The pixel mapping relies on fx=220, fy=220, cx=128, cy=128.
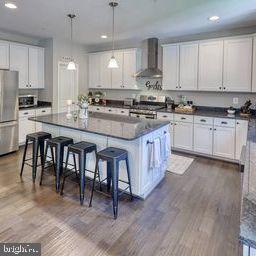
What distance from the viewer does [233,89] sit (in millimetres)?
4531

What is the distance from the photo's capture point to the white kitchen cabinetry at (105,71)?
6.36 meters

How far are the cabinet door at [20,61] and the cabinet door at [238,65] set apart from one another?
4.60 m

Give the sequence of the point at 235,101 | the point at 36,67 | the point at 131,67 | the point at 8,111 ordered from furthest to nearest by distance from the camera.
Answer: the point at 131,67, the point at 36,67, the point at 235,101, the point at 8,111

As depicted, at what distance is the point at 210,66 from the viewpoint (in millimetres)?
4711

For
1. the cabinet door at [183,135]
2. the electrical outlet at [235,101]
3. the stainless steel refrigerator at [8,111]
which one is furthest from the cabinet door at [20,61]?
the electrical outlet at [235,101]

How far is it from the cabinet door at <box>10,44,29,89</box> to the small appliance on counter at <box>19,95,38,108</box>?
257 mm

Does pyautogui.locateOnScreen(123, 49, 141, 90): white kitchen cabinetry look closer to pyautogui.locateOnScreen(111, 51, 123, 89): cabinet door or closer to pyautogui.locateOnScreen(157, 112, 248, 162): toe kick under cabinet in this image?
pyautogui.locateOnScreen(111, 51, 123, 89): cabinet door

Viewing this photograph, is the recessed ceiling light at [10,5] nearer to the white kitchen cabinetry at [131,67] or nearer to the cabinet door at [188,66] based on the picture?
Answer: the white kitchen cabinetry at [131,67]

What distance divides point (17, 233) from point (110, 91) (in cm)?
503

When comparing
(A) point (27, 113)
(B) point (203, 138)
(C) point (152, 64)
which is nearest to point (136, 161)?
(B) point (203, 138)

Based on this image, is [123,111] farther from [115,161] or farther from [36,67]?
[115,161]

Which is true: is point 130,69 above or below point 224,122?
above

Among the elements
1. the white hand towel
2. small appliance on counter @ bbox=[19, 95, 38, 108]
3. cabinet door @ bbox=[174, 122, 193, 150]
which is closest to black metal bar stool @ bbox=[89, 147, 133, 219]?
the white hand towel

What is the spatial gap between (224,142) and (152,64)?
2.62m
